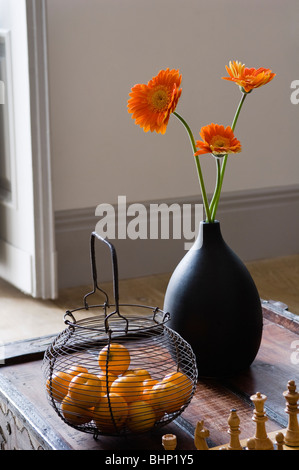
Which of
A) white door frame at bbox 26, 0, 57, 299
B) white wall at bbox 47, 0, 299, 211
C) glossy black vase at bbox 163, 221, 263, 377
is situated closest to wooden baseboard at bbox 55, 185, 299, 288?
white wall at bbox 47, 0, 299, 211

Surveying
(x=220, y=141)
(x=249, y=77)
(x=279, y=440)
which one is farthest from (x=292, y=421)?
(x=249, y=77)

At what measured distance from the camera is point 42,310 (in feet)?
8.13

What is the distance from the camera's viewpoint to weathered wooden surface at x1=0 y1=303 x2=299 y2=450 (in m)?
1.08

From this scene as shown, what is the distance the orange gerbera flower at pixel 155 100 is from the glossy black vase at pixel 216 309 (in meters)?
0.20

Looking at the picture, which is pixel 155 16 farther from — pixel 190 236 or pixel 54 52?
pixel 190 236

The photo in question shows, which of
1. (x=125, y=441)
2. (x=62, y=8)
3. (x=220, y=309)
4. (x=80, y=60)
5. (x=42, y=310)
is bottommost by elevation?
(x=42, y=310)

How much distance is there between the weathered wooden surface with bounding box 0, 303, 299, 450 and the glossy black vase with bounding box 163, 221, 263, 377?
0.13ft

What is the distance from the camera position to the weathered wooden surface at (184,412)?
1.08 m

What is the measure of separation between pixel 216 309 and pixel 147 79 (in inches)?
62.9

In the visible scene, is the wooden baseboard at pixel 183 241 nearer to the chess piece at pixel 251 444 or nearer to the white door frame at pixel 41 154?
the white door frame at pixel 41 154

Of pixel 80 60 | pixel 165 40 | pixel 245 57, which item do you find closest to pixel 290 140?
pixel 245 57

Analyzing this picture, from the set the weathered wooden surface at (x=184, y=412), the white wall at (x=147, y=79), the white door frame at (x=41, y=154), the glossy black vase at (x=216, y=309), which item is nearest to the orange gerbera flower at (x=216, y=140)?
the glossy black vase at (x=216, y=309)

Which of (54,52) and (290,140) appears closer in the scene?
(54,52)

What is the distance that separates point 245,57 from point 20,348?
1.81 metres
